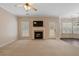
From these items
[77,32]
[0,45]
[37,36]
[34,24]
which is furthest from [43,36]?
[0,45]

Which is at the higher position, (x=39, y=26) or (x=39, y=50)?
(x=39, y=26)

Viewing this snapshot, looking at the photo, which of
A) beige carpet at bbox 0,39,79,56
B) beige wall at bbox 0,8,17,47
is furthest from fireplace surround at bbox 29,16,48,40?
beige carpet at bbox 0,39,79,56

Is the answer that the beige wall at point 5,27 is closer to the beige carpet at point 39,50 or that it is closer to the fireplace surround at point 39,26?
the beige carpet at point 39,50

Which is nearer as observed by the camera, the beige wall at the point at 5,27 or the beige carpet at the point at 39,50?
the beige carpet at the point at 39,50

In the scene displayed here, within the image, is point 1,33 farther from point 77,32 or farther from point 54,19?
point 77,32

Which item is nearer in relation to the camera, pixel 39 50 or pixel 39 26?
pixel 39 50

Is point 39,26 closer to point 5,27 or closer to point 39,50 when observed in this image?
point 5,27

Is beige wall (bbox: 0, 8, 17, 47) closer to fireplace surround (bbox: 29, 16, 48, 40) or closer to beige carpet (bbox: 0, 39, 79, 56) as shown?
beige carpet (bbox: 0, 39, 79, 56)

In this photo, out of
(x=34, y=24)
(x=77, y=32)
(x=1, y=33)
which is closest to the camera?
(x=1, y=33)

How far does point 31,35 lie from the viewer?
44.2ft

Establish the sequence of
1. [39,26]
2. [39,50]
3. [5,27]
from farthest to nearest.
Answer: [39,26] → [5,27] → [39,50]

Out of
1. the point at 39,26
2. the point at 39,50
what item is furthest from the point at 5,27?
the point at 39,26

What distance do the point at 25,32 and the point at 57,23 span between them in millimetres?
3169

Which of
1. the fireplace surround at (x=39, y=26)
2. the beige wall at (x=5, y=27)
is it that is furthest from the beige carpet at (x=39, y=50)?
the fireplace surround at (x=39, y=26)
